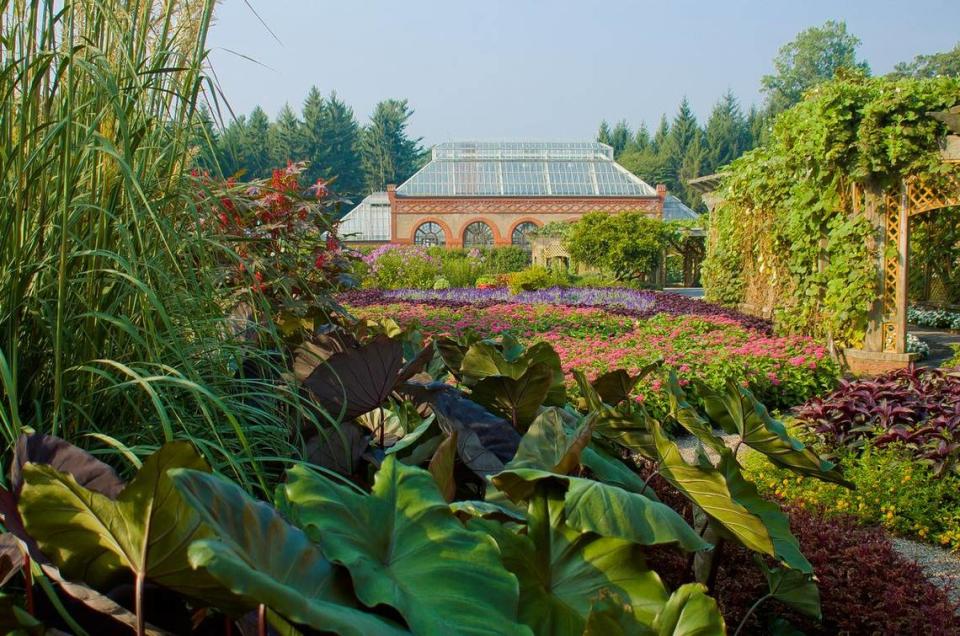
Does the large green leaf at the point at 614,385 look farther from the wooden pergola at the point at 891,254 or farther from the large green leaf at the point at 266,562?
the wooden pergola at the point at 891,254

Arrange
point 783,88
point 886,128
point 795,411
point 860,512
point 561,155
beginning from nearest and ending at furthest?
1. point 860,512
2. point 795,411
3. point 886,128
4. point 561,155
5. point 783,88

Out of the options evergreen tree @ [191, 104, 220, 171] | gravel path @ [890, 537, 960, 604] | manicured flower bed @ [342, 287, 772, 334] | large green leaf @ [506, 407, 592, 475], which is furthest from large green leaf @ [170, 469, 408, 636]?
manicured flower bed @ [342, 287, 772, 334]

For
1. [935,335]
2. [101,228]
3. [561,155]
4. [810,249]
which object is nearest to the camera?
[101,228]

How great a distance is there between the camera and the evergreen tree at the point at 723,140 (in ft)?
178

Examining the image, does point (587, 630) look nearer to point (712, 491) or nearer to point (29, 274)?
point (712, 491)

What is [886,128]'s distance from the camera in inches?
259

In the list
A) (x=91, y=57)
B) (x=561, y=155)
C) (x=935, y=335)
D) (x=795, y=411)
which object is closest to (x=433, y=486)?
(x=91, y=57)

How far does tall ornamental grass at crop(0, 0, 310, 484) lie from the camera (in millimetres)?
1110

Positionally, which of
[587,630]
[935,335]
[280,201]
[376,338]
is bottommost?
[935,335]

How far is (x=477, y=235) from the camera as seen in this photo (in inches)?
1203

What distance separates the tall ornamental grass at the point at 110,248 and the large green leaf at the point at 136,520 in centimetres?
37

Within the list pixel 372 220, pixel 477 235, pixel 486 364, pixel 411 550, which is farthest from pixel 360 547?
pixel 372 220

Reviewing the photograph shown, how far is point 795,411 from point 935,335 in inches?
297

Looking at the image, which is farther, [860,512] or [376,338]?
[860,512]
